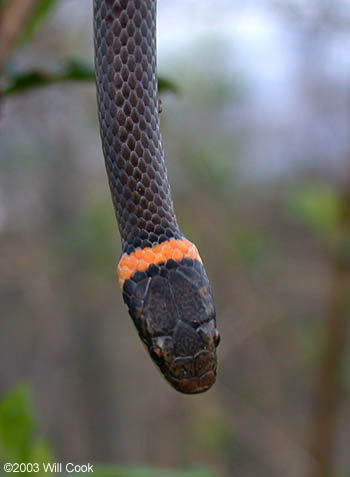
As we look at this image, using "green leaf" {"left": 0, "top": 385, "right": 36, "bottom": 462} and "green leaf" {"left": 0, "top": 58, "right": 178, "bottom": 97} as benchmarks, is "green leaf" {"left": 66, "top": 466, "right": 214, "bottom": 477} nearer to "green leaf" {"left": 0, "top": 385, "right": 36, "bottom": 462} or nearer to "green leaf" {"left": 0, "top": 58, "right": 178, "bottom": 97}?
"green leaf" {"left": 0, "top": 385, "right": 36, "bottom": 462}

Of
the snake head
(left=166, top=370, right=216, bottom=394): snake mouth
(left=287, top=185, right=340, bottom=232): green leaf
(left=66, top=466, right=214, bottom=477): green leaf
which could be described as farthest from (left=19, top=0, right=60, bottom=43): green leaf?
(left=287, top=185, right=340, bottom=232): green leaf

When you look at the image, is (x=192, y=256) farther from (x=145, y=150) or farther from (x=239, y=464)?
(x=239, y=464)

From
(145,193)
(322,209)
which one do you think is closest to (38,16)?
(145,193)

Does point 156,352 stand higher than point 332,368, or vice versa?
point 156,352

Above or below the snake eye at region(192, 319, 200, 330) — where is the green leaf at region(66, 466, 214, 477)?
below

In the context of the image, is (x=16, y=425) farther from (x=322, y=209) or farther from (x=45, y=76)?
(x=322, y=209)
